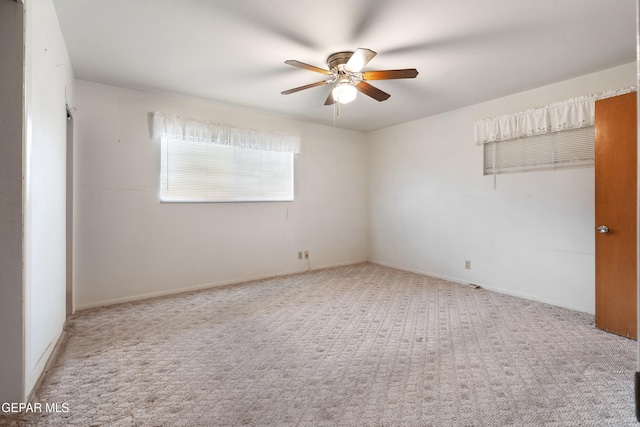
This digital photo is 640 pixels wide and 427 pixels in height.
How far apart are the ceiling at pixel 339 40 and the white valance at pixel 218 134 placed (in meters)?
0.39

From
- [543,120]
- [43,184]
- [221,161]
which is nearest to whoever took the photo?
[43,184]

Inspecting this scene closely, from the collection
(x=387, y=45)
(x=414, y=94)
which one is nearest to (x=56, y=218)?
(x=387, y=45)

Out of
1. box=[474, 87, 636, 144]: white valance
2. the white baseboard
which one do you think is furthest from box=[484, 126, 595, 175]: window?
the white baseboard

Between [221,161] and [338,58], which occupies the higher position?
[338,58]

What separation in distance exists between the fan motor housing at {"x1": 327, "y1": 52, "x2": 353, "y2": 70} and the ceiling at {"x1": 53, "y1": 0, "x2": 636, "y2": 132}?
0.05 meters

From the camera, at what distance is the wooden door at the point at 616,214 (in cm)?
242

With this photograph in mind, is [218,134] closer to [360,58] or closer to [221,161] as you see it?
[221,161]

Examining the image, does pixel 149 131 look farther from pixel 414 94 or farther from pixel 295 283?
pixel 414 94

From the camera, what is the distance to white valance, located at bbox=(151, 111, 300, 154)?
3643 mm

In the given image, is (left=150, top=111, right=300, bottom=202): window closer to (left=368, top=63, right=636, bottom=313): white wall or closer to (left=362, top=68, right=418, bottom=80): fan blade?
(left=368, top=63, right=636, bottom=313): white wall

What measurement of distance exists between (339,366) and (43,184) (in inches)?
91.0

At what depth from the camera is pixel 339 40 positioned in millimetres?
2432

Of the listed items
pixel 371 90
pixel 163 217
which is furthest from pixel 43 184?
pixel 371 90

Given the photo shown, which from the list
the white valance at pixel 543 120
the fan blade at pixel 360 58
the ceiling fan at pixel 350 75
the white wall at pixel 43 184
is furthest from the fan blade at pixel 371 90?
the white wall at pixel 43 184
